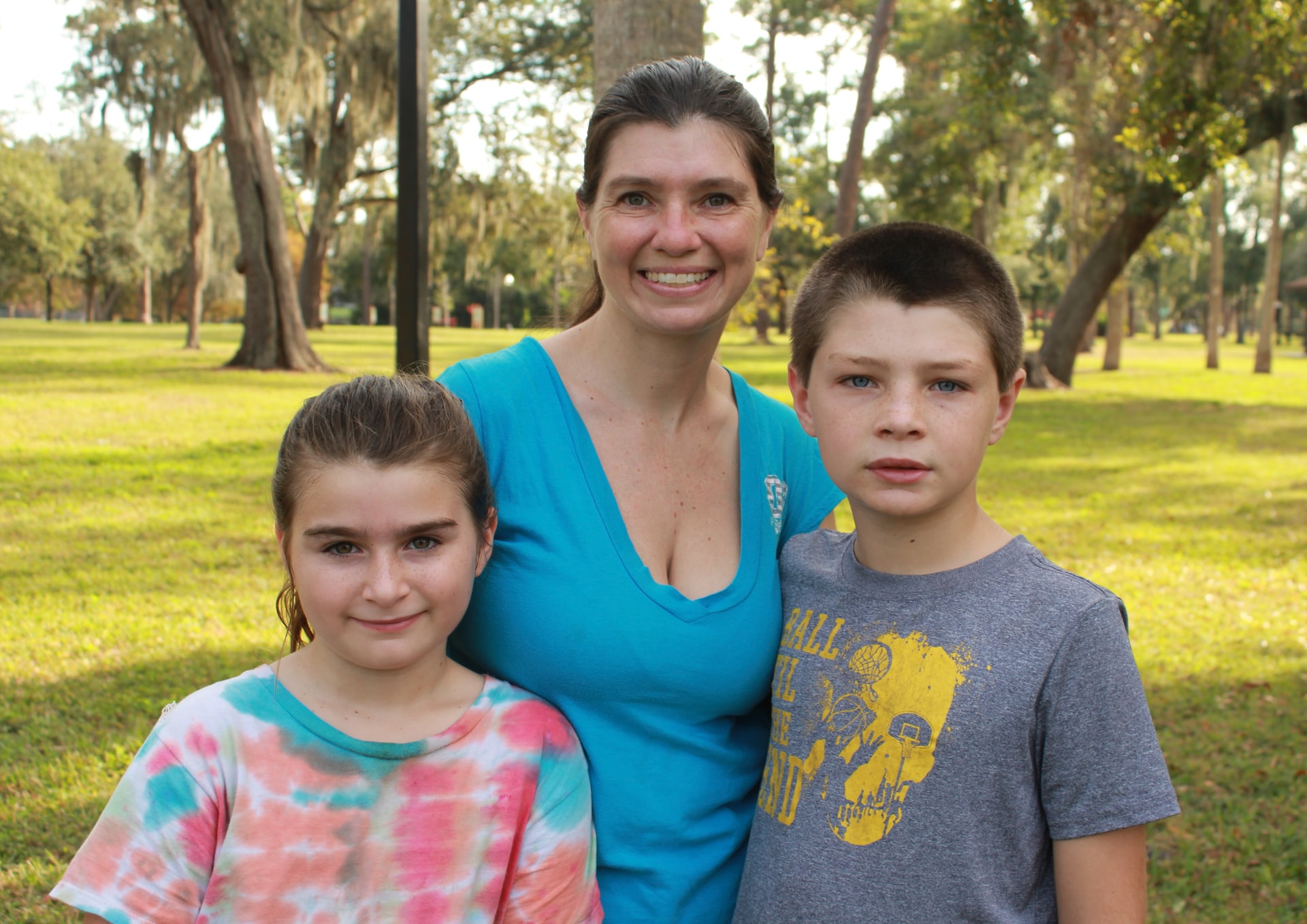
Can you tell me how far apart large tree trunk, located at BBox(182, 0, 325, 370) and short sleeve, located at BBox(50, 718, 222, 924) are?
1884cm

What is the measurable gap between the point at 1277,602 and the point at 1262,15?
252 inches

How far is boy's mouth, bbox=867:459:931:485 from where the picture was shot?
1771 millimetres

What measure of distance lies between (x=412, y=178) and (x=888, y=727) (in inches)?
135

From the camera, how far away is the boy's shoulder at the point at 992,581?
163 centimetres

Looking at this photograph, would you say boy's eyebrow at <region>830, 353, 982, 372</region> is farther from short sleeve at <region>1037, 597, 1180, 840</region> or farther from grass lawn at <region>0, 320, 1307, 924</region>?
grass lawn at <region>0, 320, 1307, 924</region>

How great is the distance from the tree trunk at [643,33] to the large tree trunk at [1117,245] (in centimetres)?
1492

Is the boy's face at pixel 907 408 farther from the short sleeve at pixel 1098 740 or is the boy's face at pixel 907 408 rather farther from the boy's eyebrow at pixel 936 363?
the short sleeve at pixel 1098 740

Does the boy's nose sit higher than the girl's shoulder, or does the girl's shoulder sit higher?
the boy's nose

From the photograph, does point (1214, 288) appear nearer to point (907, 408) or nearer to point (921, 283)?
point (921, 283)

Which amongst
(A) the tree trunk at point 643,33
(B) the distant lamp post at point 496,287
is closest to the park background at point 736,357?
(A) the tree trunk at point 643,33

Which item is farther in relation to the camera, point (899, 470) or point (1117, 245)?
point (1117, 245)

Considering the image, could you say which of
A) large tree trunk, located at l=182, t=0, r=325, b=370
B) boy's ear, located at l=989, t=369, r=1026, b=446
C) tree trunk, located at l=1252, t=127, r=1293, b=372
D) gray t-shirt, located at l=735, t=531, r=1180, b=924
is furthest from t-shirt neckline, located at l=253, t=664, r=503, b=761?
tree trunk, located at l=1252, t=127, r=1293, b=372

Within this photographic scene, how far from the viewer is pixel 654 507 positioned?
6.83ft

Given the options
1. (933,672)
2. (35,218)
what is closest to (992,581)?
(933,672)
